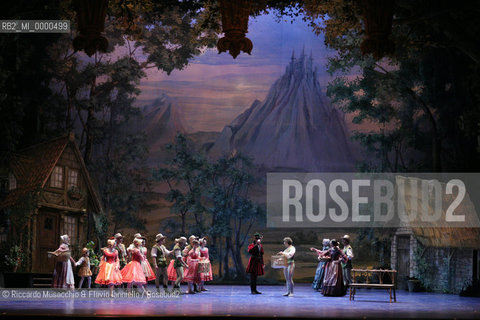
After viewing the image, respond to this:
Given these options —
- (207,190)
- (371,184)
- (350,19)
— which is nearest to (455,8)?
(350,19)

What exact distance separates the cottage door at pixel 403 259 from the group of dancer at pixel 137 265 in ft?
22.3

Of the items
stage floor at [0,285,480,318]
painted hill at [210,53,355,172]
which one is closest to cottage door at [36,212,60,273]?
stage floor at [0,285,480,318]

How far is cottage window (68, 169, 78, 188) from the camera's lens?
20.0 m

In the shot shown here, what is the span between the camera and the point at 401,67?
913 inches

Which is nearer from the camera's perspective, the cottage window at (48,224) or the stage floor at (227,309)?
the stage floor at (227,309)

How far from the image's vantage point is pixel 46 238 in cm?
1927

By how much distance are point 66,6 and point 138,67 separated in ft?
34.5

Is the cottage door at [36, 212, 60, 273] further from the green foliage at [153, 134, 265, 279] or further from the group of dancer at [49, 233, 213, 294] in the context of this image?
the green foliage at [153, 134, 265, 279]

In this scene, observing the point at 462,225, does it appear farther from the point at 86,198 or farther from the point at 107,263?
the point at 86,198

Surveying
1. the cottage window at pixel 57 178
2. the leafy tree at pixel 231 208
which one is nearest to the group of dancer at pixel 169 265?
the cottage window at pixel 57 178

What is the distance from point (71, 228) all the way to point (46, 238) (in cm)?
105

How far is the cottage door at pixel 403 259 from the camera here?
66.5 feet

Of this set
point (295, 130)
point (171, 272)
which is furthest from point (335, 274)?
point (295, 130)

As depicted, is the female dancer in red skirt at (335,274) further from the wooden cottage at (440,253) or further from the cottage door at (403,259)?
the cottage door at (403,259)
